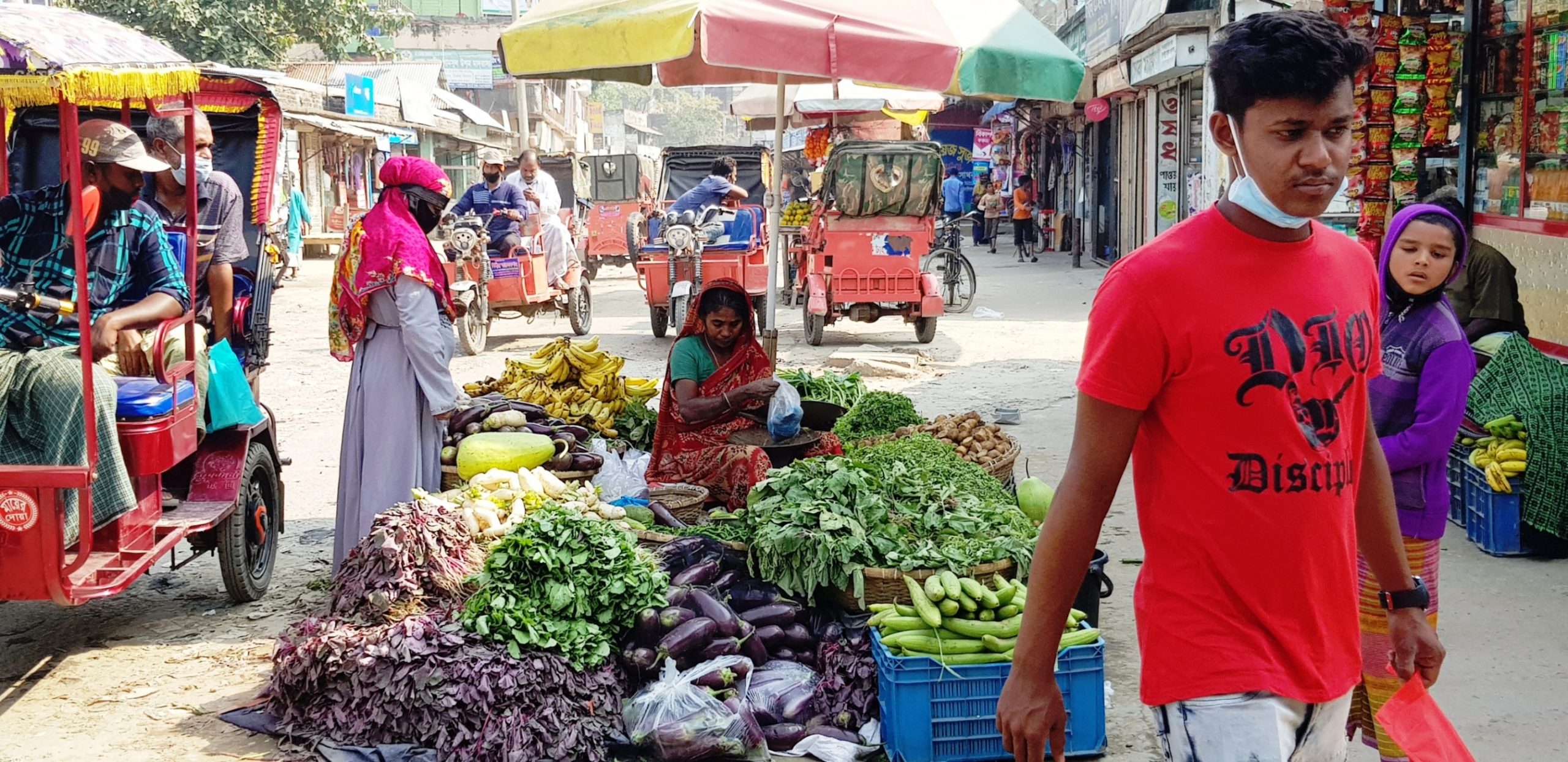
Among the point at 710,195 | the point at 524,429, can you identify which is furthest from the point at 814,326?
the point at 524,429

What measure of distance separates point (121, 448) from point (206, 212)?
2.31 meters

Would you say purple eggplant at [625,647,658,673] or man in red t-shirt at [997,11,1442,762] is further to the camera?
purple eggplant at [625,647,658,673]

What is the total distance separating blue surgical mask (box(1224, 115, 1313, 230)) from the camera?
7.29 feet

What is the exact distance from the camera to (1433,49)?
825 centimetres

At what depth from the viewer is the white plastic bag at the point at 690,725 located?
175 inches

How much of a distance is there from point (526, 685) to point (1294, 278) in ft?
10.3

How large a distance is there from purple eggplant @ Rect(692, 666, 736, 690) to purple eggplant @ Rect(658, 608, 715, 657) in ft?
0.54

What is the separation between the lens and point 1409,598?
2713 mm

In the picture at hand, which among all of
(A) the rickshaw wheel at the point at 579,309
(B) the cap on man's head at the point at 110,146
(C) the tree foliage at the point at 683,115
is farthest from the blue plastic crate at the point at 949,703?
(C) the tree foliage at the point at 683,115

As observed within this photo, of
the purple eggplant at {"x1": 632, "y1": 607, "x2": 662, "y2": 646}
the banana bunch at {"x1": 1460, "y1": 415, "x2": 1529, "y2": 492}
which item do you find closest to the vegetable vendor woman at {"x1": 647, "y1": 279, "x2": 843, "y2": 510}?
the purple eggplant at {"x1": 632, "y1": 607, "x2": 662, "y2": 646}

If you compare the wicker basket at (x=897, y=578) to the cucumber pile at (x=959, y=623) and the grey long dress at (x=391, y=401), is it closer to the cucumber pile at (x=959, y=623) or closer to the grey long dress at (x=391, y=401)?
the cucumber pile at (x=959, y=623)

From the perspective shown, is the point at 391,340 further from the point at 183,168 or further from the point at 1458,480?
the point at 1458,480

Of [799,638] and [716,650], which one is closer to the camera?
[716,650]

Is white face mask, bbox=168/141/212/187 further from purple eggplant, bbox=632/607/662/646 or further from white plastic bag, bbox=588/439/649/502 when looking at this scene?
purple eggplant, bbox=632/607/662/646
